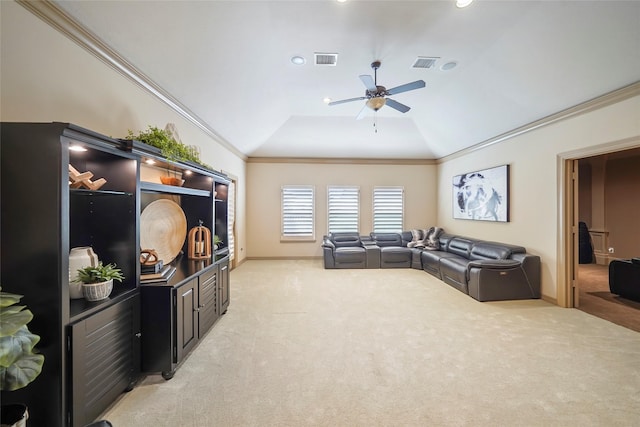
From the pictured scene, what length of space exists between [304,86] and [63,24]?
3.12 meters

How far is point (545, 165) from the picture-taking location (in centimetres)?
434

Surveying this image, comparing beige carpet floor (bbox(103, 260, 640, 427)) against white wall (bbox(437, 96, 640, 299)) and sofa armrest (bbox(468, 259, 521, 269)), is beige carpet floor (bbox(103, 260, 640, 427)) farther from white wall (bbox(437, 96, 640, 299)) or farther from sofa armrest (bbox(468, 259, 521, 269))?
white wall (bbox(437, 96, 640, 299))

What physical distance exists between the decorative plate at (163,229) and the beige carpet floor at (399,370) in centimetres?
112

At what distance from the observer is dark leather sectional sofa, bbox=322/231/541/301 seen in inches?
172

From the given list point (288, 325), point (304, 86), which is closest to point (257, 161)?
point (304, 86)

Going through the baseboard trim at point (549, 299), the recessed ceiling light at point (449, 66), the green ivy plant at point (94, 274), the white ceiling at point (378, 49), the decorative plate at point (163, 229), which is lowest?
the baseboard trim at point (549, 299)

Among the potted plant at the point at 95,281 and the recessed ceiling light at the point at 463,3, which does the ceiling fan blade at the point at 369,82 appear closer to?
the recessed ceiling light at the point at 463,3

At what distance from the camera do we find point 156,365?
2.29 meters

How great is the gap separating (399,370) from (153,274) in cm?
242

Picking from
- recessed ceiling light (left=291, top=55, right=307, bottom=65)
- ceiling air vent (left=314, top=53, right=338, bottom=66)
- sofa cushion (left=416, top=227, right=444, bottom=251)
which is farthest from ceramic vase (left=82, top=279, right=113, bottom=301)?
sofa cushion (left=416, top=227, right=444, bottom=251)

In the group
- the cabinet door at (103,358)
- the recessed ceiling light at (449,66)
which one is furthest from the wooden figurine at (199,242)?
the recessed ceiling light at (449,66)

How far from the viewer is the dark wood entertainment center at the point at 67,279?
1.52m

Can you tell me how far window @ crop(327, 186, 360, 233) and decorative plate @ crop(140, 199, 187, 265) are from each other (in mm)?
4927

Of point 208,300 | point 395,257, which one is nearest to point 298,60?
→ point 208,300
